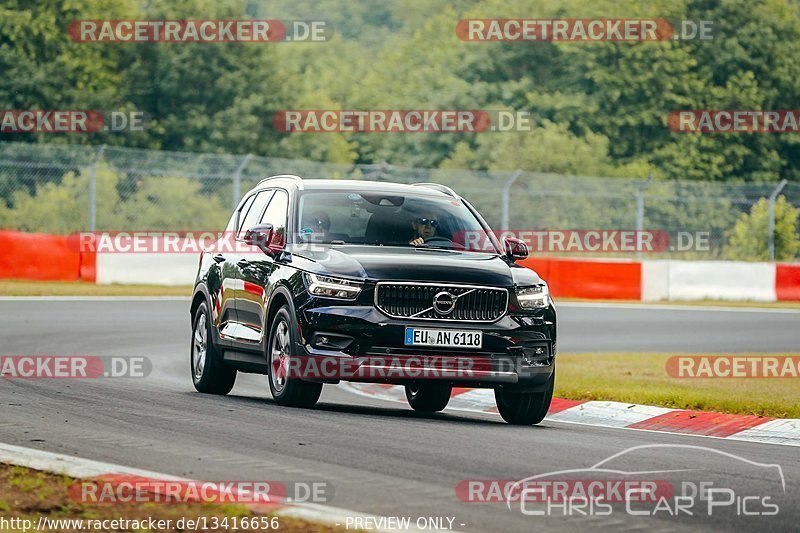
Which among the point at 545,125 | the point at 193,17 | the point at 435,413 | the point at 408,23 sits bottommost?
the point at 435,413

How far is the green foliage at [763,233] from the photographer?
3500cm

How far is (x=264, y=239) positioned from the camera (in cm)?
1190

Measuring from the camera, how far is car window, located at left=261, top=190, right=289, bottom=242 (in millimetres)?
12180

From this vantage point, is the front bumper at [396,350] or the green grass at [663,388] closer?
the front bumper at [396,350]

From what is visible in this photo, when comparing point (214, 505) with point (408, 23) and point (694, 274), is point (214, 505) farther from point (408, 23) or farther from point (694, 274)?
point (408, 23)

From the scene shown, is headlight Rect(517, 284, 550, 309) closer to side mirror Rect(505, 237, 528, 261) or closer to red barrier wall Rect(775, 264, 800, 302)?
side mirror Rect(505, 237, 528, 261)

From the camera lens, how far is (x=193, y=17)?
64.7 m

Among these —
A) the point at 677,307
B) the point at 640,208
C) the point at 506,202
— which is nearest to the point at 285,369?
the point at 677,307

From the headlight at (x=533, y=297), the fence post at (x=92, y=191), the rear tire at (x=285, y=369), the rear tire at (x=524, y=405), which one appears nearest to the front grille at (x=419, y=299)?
the headlight at (x=533, y=297)

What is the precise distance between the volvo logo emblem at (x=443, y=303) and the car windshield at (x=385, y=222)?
3.44ft

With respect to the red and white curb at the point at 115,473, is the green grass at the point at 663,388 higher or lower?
lower

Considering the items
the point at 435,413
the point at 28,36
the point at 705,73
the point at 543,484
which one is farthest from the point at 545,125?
the point at 543,484

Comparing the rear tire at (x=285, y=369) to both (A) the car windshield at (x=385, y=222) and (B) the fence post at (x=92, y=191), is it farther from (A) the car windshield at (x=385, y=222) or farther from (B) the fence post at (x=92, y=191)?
(B) the fence post at (x=92, y=191)

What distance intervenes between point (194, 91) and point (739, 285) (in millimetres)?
32427
